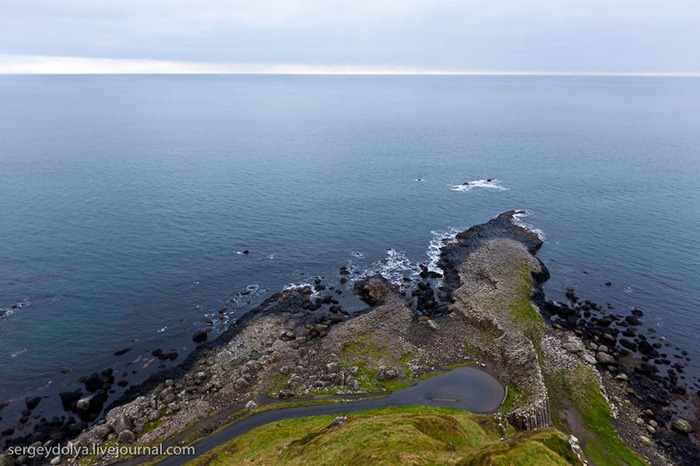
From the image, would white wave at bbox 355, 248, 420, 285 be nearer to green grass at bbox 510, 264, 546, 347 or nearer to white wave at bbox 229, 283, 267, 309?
white wave at bbox 229, 283, 267, 309

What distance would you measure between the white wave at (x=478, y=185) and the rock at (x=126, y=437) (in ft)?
382

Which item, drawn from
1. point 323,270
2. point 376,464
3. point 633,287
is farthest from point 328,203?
point 376,464

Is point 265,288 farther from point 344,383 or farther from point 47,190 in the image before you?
point 47,190

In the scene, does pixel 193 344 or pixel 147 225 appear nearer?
pixel 193 344

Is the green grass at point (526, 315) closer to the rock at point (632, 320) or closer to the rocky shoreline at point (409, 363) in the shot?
the rocky shoreline at point (409, 363)


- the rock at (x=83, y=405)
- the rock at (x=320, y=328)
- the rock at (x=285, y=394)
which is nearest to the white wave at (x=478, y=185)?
the rock at (x=320, y=328)

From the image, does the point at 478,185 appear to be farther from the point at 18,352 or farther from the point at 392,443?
the point at 18,352

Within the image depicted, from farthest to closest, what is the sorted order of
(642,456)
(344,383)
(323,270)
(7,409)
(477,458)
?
(323,270), (344,383), (7,409), (642,456), (477,458)

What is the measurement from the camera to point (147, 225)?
105062mm

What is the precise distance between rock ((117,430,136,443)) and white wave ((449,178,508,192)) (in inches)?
4584

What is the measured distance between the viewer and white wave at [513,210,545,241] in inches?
4096

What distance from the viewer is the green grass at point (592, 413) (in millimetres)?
46062

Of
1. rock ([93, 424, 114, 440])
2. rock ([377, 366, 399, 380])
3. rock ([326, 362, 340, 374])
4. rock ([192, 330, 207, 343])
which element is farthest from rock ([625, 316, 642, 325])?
rock ([93, 424, 114, 440])

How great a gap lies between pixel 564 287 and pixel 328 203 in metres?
69.7
